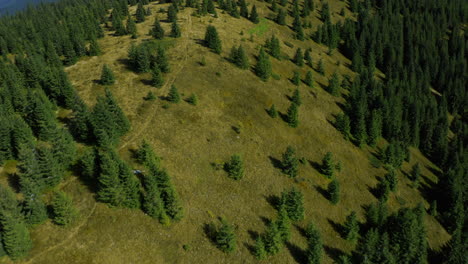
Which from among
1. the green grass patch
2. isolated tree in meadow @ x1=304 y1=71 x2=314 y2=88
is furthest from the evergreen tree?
the green grass patch

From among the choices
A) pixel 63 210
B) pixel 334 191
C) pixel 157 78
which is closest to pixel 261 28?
pixel 157 78

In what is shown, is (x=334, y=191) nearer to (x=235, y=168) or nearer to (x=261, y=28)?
(x=235, y=168)

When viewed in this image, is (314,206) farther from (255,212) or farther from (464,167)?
(464,167)

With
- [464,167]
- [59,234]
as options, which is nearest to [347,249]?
[59,234]

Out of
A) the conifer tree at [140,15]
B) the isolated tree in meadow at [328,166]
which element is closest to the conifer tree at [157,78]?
the isolated tree in meadow at [328,166]

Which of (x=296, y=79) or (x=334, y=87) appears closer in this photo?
(x=296, y=79)

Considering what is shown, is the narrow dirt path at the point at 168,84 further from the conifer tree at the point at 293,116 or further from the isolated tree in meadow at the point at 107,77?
the conifer tree at the point at 293,116
